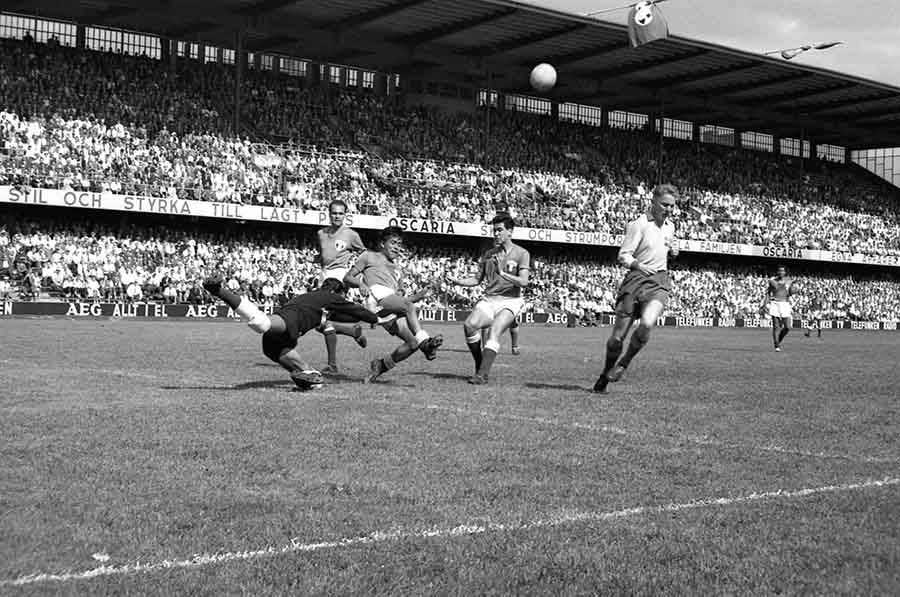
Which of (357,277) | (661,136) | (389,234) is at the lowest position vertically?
(357,277)

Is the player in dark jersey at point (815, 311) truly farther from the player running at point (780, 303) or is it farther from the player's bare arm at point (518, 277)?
the player's bare arm at point (518, 277)

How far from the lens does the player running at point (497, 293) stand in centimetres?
1302

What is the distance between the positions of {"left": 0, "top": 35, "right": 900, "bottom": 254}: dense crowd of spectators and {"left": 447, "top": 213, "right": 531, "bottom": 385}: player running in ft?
91.9

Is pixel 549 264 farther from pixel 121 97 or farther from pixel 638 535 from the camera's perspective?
pixel 638 535

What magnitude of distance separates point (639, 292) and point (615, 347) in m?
0.69

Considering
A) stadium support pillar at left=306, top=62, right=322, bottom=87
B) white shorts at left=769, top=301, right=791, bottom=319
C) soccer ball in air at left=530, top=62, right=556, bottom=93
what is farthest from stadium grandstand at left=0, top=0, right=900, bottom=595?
soccer ball in air at left=530, top=62, right=556, bottom=93

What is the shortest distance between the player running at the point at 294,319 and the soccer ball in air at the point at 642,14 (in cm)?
2420

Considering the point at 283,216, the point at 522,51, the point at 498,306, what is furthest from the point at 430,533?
the point at 522,51

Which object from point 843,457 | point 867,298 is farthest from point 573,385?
point 867,298

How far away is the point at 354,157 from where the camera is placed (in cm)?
4834

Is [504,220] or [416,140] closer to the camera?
[504,220]

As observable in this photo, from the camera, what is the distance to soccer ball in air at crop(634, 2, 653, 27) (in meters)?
33.8

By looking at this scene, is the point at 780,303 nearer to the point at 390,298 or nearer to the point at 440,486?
the point at 390,298

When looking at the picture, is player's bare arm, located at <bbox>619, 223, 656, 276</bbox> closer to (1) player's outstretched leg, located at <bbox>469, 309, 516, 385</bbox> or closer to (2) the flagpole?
(1) player's outstretched leg, located at <bbox>469, 309, 516, 385</bbox>
